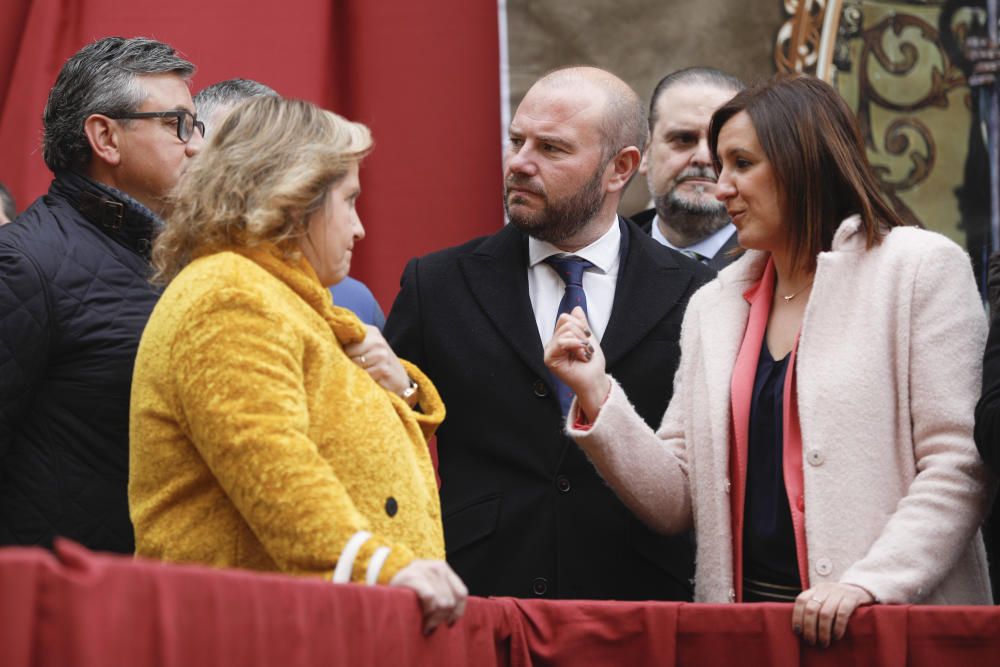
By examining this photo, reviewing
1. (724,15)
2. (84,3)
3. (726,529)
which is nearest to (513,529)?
(726,529)

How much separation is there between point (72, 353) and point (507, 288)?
1.04 metres

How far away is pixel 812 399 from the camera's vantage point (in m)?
2.64

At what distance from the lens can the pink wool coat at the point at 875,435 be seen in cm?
250

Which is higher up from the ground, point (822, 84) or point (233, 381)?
point (822, 84)

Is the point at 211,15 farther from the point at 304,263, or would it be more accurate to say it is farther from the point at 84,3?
the point at 304,263

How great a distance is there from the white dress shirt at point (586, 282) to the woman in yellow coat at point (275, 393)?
98 cm

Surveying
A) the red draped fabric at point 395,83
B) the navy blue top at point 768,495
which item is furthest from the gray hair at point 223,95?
the navy blue top at point 768,495

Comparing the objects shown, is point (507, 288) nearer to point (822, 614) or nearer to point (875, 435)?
point (875, 435)

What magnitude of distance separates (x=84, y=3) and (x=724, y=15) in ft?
6.54

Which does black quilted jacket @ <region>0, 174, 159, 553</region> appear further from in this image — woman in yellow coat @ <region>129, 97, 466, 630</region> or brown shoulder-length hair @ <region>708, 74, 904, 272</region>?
brown shoulder-length hair @ <region>708, 74, 904, 272</region>

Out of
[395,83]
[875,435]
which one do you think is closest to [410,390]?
[875,435]

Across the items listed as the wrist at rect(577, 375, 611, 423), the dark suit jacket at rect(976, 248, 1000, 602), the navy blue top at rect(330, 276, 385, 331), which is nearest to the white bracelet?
the wrist at rect(577, 375, 611, 423)

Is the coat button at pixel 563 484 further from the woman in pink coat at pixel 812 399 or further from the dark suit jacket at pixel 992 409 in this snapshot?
the dark suit jacket at pixel 992 409

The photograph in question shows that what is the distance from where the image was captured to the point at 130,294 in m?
2.82
